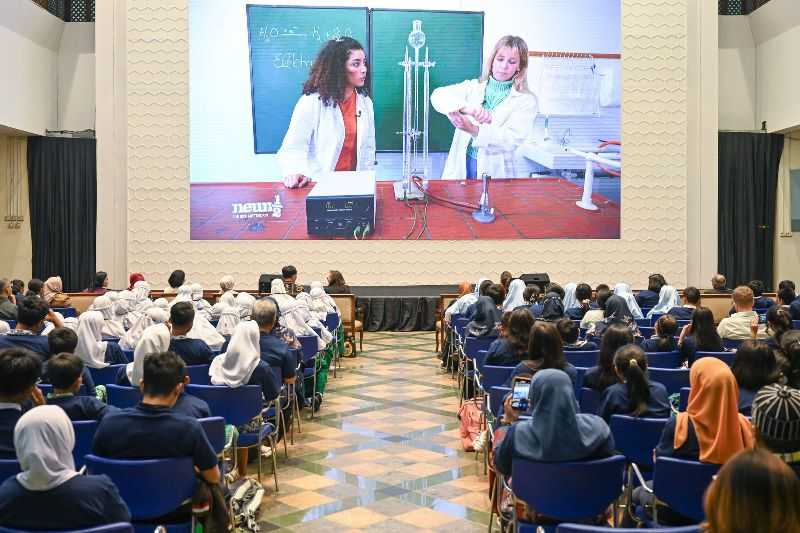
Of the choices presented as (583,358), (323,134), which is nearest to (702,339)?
(583,358)

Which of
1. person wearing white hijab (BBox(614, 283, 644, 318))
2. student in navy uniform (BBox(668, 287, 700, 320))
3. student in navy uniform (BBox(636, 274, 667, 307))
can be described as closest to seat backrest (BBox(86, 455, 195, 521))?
student in navy uniform (BBox(668, 287, 700, 320))

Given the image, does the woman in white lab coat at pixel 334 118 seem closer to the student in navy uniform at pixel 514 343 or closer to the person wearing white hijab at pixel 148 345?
the student in navy uniform at pixel 514 343

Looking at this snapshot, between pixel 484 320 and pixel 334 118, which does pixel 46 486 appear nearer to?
pixel 484 320

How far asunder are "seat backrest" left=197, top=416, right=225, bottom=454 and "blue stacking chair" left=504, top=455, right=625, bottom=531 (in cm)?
138

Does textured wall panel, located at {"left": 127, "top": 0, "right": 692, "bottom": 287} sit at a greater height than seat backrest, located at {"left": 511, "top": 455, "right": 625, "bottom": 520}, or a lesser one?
greater

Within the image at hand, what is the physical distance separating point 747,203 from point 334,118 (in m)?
7.87

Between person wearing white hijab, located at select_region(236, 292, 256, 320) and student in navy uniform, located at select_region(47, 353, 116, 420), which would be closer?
student in navy uniform, located at select_region(47, 353, 116, 420)

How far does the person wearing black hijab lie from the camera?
7.57m

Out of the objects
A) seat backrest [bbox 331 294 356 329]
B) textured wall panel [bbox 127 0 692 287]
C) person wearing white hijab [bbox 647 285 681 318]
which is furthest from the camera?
textured wall panel [bbox 127 0 692 287]

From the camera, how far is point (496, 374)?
5.68 m

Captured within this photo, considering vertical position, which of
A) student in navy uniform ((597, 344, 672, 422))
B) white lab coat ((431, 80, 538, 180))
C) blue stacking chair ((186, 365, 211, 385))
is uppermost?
white lab coat ((431, 80, 538, 180))

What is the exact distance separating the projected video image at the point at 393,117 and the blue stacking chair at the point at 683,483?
1197cm

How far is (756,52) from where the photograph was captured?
16469 mm

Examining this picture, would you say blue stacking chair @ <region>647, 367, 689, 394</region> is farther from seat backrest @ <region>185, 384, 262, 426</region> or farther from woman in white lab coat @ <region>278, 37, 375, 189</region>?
woman in white lab coat @ <region>278, 37, 375, 189</region>
